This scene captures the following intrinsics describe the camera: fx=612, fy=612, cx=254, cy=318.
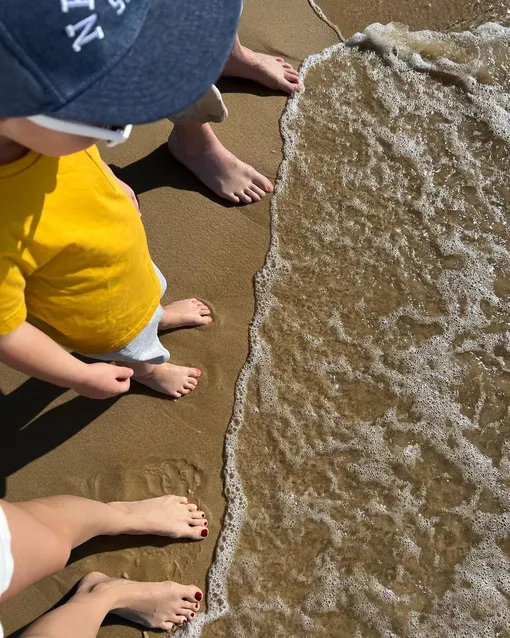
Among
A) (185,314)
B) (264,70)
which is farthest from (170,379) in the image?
(264,70)

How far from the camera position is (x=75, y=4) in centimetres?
108

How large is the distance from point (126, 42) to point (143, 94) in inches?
3.8

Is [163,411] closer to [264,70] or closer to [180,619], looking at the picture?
[180,619]

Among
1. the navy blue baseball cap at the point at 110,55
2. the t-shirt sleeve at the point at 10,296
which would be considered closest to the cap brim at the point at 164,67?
the navy blue baseball cap at the point at 110,55

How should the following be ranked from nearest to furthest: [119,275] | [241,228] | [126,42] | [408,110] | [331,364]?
[126,42], [119,275], [331,364], [241,228], [408,110]

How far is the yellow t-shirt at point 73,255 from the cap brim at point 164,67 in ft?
1.21

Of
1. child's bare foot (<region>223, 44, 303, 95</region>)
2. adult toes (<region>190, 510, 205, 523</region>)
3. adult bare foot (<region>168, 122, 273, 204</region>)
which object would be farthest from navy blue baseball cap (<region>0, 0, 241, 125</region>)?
child's bare foot (<region>223, 44, 303, 95</region>)

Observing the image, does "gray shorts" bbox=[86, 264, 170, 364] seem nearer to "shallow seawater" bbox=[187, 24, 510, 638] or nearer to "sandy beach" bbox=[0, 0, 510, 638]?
"sandy beach" bbox=[0, 0, 510, 638]

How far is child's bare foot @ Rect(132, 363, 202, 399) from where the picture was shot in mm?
2680

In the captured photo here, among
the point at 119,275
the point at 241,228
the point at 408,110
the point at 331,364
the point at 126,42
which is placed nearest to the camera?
the point at 126,42

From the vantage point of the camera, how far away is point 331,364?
2.83 meters

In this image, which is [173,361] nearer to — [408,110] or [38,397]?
[38,397]

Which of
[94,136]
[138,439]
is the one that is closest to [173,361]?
[138,439]

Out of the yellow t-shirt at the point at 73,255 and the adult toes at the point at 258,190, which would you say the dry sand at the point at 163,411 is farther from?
the yellow t-shirt at the point at 73,255
